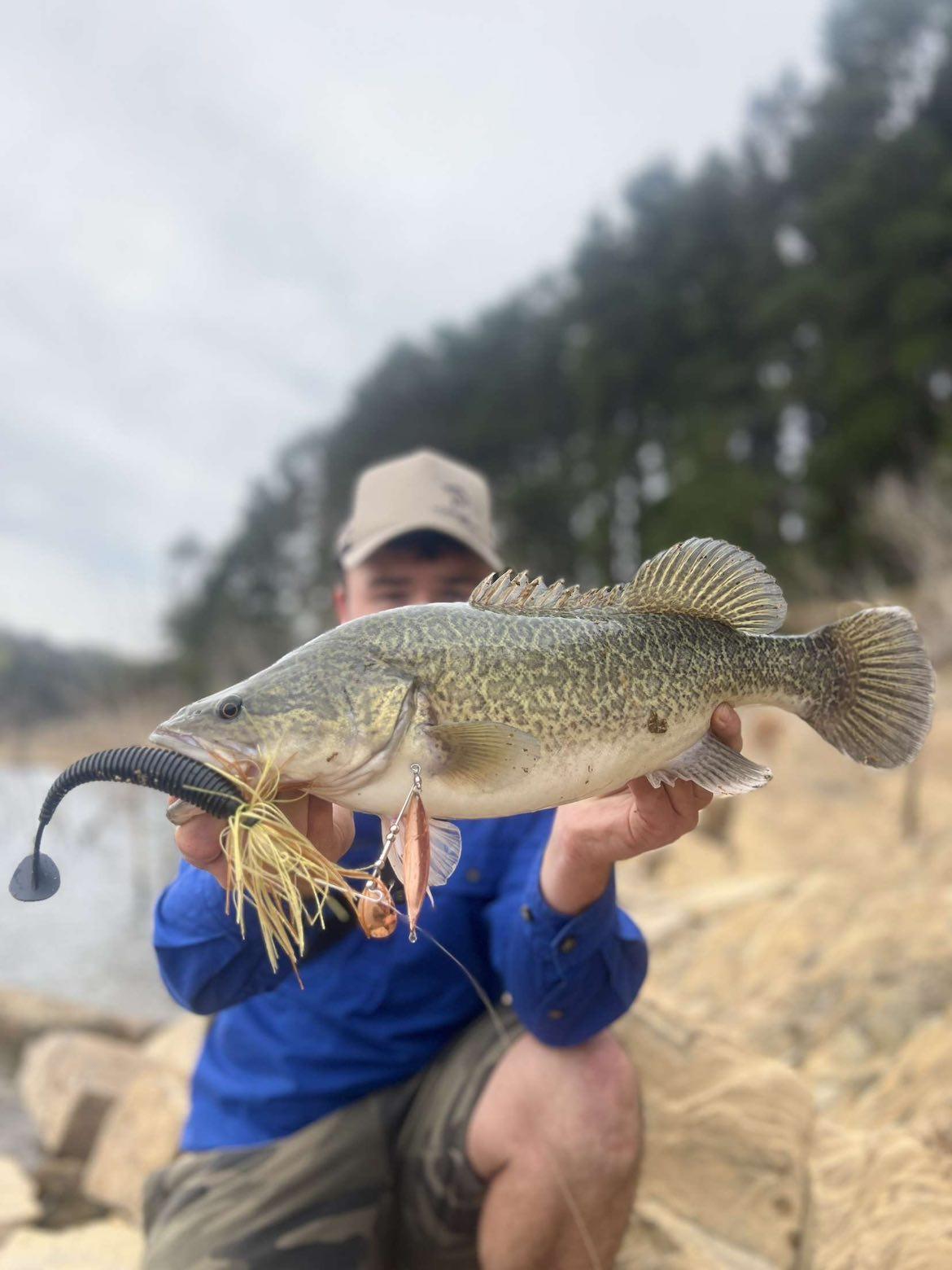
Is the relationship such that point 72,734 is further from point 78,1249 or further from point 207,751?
point 207,751

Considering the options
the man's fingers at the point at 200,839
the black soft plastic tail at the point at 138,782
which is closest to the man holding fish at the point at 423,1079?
the man's fingers at the point at 200,839

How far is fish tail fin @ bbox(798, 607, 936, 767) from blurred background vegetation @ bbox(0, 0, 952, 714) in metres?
15.0

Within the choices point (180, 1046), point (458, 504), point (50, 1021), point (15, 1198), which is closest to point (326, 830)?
point (458, 504)

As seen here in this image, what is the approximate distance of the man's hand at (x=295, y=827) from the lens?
1687mm

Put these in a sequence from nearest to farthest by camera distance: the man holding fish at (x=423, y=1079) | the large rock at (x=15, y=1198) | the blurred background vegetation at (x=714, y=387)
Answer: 1. the man holding fish at (x=423, y=1079)
2. the large rock at (x=15, y=1198)
3. the blurred background vegetation at (x=714, y=387)

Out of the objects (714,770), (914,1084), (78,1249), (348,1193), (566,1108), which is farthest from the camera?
(78,1249)

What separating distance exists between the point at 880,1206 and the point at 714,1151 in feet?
1.69

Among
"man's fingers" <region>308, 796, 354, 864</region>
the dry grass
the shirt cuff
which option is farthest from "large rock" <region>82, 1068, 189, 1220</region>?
the dry grass

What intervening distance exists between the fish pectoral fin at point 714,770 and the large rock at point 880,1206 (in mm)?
1528

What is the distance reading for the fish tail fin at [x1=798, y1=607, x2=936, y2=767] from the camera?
2021mm

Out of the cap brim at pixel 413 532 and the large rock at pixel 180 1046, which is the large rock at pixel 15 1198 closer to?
the large rock at pixel 180 1046

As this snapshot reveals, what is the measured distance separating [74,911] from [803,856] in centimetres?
894

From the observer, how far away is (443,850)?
1673 millimetres

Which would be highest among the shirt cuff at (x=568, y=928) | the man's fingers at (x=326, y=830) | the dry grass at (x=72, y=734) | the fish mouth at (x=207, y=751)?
the dry grass at (x=72, y=734)
